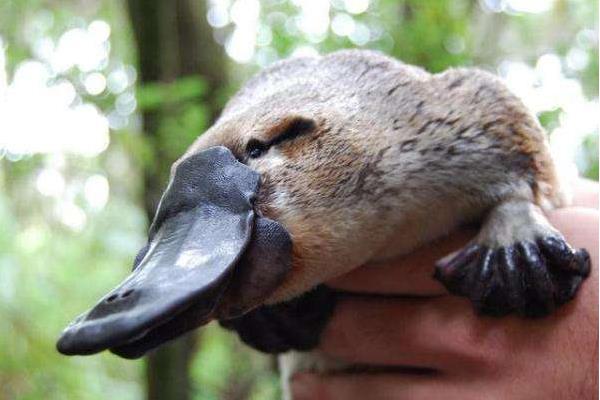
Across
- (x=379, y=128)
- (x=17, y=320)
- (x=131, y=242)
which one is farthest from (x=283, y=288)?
(x=131, y=242)

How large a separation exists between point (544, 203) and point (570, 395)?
0.25 meters

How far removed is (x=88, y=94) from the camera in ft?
5.73

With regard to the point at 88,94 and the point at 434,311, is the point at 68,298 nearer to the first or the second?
the point at 88,94

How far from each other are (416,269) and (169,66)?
1157 mm

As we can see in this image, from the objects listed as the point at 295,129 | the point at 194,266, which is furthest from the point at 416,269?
the point at 194,266

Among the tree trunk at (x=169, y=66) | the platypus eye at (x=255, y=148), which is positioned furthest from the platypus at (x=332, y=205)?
the tree trunk at (x=169, y=66)

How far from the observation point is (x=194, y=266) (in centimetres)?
67

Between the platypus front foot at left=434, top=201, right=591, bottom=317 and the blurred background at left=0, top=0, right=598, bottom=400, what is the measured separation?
243 mm

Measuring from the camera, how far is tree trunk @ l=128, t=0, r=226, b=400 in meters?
1.91

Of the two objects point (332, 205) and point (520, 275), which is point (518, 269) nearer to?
point (520, 275)

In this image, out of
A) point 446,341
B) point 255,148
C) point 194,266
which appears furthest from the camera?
point 446,341

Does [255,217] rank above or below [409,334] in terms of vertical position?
above

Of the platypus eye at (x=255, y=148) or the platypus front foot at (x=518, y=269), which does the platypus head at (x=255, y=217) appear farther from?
the platypus front foot at (x=518, y=269)

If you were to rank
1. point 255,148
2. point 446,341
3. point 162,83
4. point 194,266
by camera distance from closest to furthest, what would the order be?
point 194,266, point 255,148, point 446,341, point 162,83
